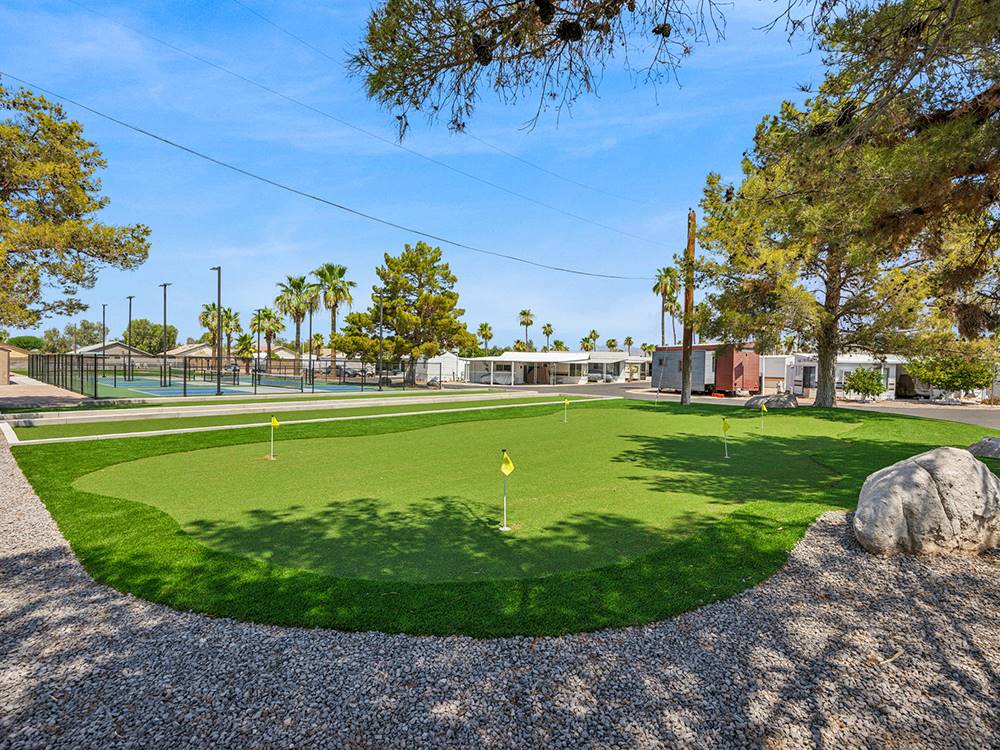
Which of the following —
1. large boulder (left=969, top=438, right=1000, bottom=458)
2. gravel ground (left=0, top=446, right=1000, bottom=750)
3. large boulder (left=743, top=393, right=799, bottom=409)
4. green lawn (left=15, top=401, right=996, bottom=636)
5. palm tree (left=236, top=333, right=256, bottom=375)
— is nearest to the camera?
gravel ground (left=0, top=446, right=1000, bottom=750)

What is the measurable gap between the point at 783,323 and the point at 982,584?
18.1m

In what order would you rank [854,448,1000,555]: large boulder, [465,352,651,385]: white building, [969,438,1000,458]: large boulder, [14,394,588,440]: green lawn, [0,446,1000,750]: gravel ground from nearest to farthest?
[0,446,1000,750]: gravel ground < [854,448,1000,555]: large boulder < [969,438,1000,458]: large boulder < [14,394,588,440]: green lawn < [465,352,651,385]: white building

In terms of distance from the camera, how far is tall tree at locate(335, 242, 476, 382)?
40438mm

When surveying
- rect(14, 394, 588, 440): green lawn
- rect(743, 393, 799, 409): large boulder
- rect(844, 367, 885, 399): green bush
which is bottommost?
rect(14, 394, 588, 440): green lawn

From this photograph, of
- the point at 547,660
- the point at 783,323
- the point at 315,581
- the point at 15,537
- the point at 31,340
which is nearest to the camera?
the point at 547,660

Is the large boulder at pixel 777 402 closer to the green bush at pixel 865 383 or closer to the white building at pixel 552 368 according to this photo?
the green bush at pixel 865 383

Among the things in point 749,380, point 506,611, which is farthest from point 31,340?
point 506,611

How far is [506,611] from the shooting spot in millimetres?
3873

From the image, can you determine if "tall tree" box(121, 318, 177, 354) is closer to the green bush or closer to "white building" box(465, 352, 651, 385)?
"white building" box(465, 352, 651, 385)

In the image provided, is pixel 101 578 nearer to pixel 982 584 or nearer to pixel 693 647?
pixel 693 647

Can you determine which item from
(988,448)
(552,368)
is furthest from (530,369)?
(988,448)

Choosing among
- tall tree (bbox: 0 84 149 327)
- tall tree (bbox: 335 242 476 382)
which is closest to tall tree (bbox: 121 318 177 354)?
tall tree (bbox: 335 242 476 382)

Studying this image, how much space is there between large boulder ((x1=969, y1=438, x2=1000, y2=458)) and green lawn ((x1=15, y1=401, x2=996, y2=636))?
1.07 metres

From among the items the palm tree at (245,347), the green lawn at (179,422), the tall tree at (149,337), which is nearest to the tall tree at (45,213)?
the green lawn at (179,422)
